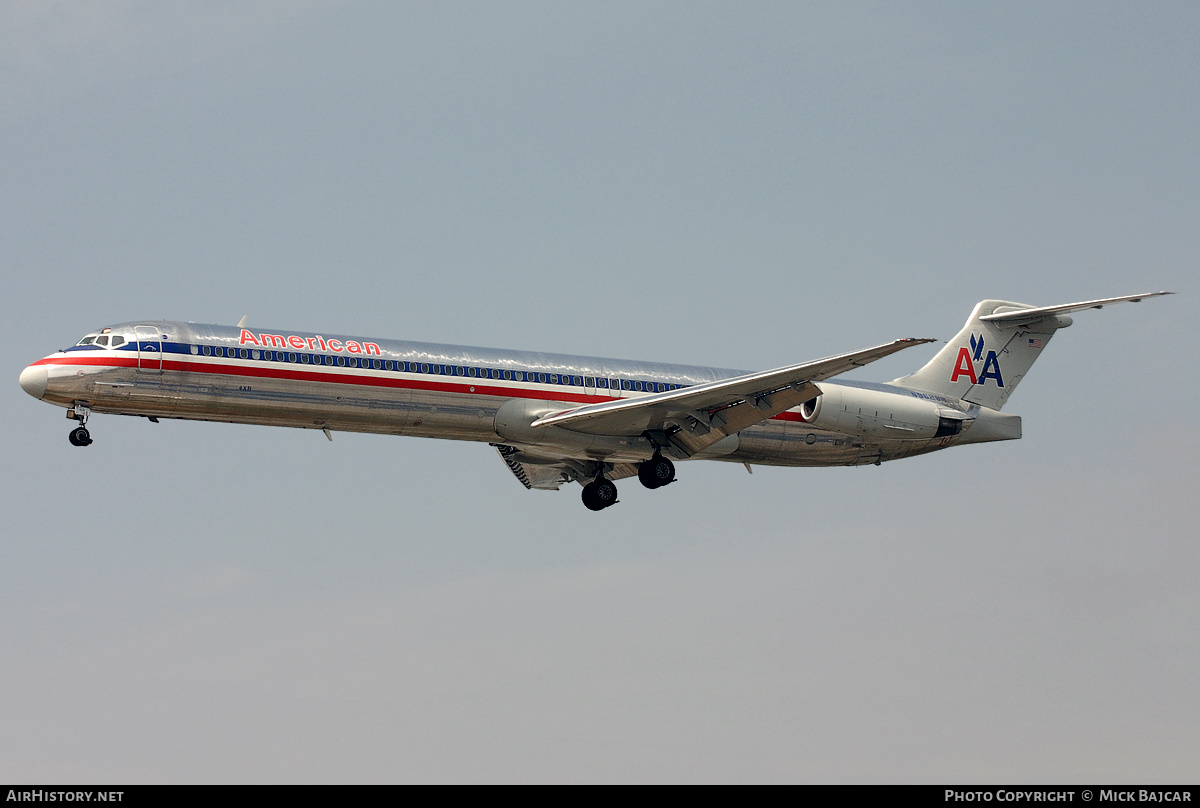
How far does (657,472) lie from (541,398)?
3.76 m

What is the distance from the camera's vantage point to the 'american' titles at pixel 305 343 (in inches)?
1307

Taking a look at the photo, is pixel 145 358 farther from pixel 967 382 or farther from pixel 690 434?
pixel 967 382

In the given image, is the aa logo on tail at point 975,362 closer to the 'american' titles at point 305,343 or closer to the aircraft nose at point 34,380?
the 'american' titles at point 305,343

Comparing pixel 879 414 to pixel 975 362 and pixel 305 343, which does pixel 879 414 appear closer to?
pixel 975 362

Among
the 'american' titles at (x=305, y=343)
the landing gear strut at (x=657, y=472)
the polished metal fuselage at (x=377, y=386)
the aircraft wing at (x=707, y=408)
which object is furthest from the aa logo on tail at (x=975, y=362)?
the 'american' titles at (x=305, y=343)

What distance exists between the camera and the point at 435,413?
34.1 meters

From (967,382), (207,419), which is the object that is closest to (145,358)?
(207,419)

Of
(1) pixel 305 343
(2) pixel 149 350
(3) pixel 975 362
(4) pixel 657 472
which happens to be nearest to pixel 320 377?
(1) pixel 305 343

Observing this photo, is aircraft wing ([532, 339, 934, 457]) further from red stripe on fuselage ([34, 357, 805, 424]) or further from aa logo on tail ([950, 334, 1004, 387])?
aa logo on tail ([950, 334, 1004, 387])

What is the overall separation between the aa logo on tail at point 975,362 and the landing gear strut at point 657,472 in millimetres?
9186

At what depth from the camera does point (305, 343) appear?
33.5m
